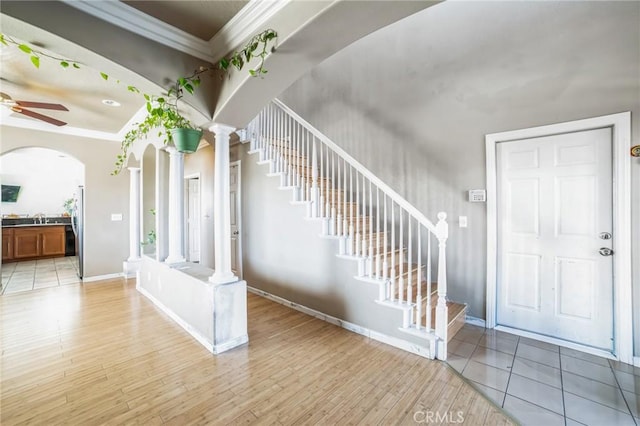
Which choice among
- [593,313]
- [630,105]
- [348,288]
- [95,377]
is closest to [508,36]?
[630,105]

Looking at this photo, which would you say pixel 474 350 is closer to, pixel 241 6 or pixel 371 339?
pixel 371 339

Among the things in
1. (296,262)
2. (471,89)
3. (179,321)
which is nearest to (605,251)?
(471,89)

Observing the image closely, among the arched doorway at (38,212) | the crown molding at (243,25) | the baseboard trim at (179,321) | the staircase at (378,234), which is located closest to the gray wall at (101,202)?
the arched doorway at (38,212)

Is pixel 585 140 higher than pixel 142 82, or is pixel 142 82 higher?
pixel 142 82

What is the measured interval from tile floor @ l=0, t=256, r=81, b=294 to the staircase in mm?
4464

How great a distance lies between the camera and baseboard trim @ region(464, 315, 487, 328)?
3.03 metres

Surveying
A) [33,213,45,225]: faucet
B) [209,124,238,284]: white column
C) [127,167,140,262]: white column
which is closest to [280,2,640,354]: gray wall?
[209,124,238,284]: white column

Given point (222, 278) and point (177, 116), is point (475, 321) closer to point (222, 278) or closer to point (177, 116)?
point (222, 278)

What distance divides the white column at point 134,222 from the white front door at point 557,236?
5769 mm

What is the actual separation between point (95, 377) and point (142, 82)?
7.75 ft

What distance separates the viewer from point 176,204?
138 inches

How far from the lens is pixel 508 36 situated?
2.73 meters

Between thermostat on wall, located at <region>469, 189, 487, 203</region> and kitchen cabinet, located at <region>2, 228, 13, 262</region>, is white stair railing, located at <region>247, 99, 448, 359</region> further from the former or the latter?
kitchen cabinet, located at <region>2, 228, 13, 262</region>

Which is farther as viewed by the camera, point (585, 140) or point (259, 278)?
point (259, 278)
